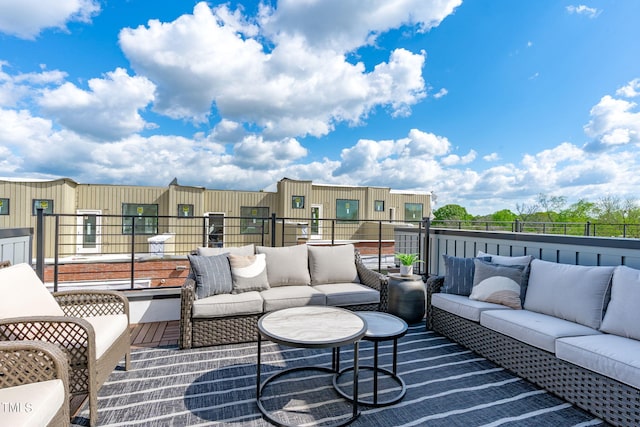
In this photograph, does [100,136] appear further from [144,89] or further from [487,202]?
[487,202]

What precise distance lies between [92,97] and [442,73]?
9.36 m

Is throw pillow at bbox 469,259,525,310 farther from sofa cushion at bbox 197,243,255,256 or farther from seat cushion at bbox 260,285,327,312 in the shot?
sofa cushion at bbox 197,243,255,256

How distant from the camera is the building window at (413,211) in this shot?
15719mm

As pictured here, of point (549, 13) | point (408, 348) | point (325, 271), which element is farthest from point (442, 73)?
point (408, 348)

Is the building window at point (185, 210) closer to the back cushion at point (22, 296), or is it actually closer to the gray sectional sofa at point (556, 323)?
the back cushion at point (22, 296)

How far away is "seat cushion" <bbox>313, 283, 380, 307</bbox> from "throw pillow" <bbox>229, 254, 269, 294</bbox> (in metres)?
0.66

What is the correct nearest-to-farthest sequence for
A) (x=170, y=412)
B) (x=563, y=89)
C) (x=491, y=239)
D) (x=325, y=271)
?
(x=170, y=412) < (x=325, y=271) < (x=491, y=239) < (x=563, y=89)

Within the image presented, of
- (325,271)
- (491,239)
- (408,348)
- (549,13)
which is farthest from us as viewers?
(549,13)

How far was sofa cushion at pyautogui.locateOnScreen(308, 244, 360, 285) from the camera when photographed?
3809 mm

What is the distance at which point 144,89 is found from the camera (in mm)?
7727

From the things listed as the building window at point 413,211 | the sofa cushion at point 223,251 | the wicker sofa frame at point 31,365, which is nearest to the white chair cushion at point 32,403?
the wicker sofa frame at point 31,365

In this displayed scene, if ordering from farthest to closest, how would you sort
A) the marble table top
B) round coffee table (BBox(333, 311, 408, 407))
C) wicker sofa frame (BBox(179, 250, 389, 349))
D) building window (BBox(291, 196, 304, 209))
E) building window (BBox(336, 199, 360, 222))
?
building window (BBox(336, 199, 360, 222)), building window (BBox(291, 196, 304, 209)), wicker sofa frame (BBox(179, 250, 389, 349)), round coffee table (BBox(333, 311, 408, 407)), the marble table top

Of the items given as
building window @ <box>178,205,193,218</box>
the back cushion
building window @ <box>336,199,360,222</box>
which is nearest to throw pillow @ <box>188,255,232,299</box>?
the back cushion

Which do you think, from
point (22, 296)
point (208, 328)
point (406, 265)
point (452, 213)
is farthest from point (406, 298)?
point (452, 213)
